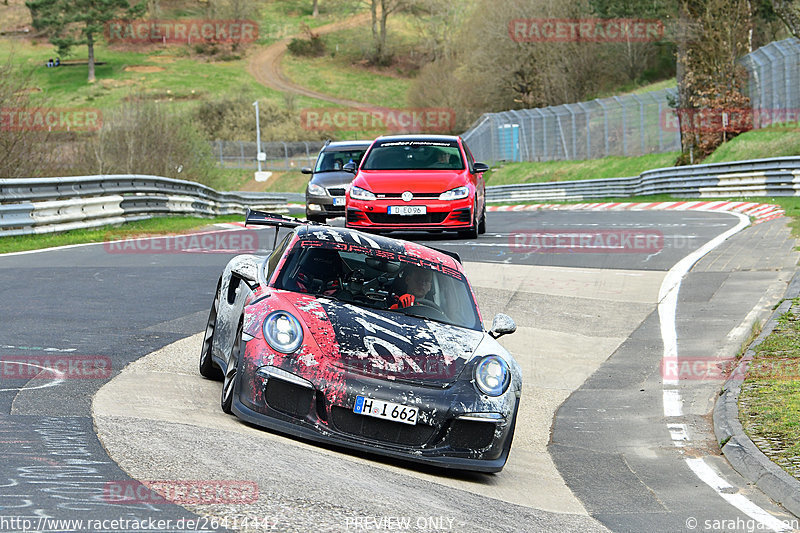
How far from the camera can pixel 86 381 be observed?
25.2ft

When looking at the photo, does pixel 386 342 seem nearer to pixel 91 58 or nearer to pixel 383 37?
pixel 91 58

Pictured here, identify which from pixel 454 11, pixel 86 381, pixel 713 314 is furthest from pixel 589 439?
pixel 454 11

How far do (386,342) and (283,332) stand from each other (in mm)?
649

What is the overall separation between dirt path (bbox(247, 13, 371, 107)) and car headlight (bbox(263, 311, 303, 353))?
10681 centimetres

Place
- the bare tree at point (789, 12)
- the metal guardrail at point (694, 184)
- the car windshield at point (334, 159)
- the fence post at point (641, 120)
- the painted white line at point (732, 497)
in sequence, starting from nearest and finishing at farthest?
1. the painted white line at point (732, 497)
2. the car windshield at point (334, 159)
3. the metal guardrail at point (694, 184)
4. the bare tree at point (789, 12)
5. the fence post at point (641, 120)

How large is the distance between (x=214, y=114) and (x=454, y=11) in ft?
106

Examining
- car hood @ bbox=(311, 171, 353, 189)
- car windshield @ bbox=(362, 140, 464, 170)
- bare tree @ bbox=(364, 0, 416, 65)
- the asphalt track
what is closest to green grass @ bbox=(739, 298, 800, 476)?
the asphalt track

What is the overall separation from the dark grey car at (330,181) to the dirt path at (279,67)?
293ft

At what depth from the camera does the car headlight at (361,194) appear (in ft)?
58.1

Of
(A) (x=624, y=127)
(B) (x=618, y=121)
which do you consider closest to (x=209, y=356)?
(B) (x=618, y=121)

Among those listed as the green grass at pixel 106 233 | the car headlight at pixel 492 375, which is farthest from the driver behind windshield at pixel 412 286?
the green grass at pixel 106 233

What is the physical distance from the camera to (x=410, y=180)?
17906 millimetres

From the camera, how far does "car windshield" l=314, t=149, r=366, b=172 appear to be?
23594 millimetres

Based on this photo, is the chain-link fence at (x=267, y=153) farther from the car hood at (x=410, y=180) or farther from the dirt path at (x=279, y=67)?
the car hood at (x=410, y=180)
